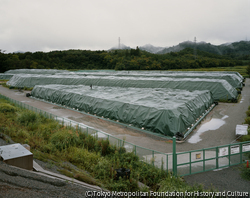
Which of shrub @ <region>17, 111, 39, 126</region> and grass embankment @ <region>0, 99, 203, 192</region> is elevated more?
A: shrub @ <region>17, 111, 39, 126</region>

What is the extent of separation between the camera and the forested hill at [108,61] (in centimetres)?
10088

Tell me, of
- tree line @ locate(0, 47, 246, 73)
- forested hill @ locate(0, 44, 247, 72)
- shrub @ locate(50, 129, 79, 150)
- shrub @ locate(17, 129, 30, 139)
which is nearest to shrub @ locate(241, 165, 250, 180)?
shrub @ locate(50, 129, 79, 150)

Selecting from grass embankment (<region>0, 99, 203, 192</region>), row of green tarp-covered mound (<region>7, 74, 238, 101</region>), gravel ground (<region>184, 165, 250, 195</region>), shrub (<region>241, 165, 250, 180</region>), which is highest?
row of green tarp-covered mound (<region>7, 74, 238, 101</region>)

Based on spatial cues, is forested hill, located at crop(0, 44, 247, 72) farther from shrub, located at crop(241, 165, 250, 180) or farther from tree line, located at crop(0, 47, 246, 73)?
shrub, located at crop(241, 165, 250, 180)

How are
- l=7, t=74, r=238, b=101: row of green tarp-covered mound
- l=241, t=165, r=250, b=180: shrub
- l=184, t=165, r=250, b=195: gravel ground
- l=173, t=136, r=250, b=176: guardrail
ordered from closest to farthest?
l=184, t=165, r=250, b=195: gravel ground
l=241, t=165, r=250, b=180: shrub
l=173, t=136, r=250, b=176: guardrail
l=7, t=74, r=238, b=101: row of green tarp-covered mound

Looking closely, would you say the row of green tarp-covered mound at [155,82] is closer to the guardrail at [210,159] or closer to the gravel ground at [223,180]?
the guardrail at [210,159]

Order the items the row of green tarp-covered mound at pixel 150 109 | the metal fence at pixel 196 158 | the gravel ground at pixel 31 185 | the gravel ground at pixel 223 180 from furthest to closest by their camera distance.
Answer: the row of green tarp-covered mound at pixel 150 109 < the metal fence at pixel 196 158 < the gravel ground at pixel 223 180 < the gravel ground at pixel 31 185

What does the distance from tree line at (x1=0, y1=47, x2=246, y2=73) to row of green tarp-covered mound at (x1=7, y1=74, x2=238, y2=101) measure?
52676mm

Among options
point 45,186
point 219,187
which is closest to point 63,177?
point 45,186

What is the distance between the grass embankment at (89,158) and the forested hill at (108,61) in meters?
85.8

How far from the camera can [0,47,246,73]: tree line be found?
331 feet

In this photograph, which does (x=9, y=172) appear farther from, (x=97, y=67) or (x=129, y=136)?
(x=97, y=67)

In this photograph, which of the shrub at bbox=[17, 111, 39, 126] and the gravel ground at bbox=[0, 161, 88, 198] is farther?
the shrub at bbox=[17, 111, 39, 126]

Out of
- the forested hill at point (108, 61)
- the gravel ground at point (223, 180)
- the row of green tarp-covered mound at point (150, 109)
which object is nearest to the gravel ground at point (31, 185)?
the gravel ground at point (223, 180)
